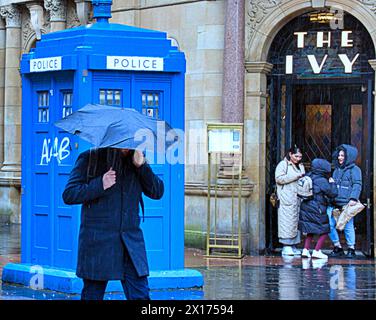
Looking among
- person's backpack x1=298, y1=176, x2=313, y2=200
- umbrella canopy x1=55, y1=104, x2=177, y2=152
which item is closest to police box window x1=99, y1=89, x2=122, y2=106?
umbrella canopy x1=55, y1=104, x2=177, y2=152

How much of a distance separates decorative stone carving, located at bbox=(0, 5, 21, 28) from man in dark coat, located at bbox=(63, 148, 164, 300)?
53.1ft

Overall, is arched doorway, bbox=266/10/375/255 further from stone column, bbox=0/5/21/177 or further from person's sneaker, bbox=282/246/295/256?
stone column, bbox=0/5/21/177

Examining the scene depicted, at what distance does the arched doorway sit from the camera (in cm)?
1767

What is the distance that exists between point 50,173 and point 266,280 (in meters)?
3.43

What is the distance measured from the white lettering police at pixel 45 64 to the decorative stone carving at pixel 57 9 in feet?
35.1

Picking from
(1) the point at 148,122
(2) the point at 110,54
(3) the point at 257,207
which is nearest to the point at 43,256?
(2) the point at 110,54

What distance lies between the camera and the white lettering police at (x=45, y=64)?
39.9 ft

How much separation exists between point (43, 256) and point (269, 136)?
6.95 meters

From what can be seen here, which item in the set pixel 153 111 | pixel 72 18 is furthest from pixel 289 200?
pixel 72 18

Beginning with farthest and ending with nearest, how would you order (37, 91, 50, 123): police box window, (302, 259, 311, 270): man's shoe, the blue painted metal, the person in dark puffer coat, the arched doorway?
the arched doorway < the person in dark puffer coat < (302, 259, 311, 270): man's shoe < (37, 91, 50, 123): police box window < the blue painted metal

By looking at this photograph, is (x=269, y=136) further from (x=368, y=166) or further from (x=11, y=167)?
(x=11, y=167)

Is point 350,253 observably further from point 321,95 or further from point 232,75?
point 232,75

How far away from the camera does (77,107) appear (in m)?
11.9

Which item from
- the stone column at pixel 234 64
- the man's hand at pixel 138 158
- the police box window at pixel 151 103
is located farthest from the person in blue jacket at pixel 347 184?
the man's hand at pixel 138 158
